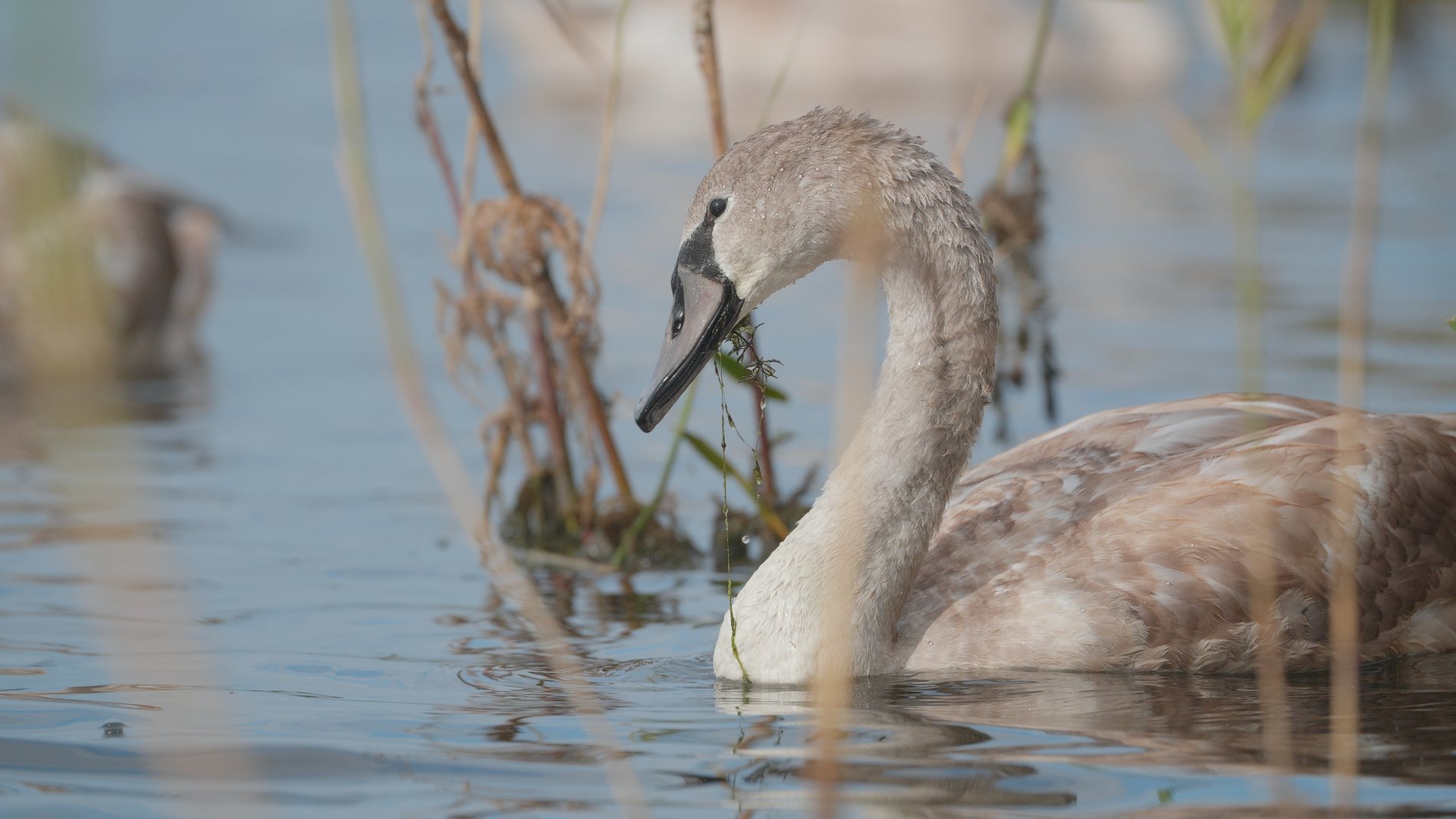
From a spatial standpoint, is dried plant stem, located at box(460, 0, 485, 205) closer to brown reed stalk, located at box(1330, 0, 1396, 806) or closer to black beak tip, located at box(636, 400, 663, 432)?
black beak tip, located at box(636, 400, 663, 432)

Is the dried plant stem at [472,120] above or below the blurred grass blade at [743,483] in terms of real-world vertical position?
above

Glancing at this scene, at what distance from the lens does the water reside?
3.98 meters

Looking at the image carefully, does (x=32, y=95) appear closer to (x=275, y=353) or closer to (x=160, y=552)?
(x=160, y=552)

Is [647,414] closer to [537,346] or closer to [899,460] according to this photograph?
[899,460]

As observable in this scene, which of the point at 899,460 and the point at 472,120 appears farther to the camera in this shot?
the point at 472,120

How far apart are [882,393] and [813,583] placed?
1.77ft

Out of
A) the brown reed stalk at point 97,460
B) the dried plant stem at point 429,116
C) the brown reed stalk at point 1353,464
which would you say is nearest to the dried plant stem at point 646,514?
the dried plant stem at point 429,116

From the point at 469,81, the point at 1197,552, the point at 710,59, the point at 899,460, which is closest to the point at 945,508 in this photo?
the point at 899,460

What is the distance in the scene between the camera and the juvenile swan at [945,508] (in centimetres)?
478

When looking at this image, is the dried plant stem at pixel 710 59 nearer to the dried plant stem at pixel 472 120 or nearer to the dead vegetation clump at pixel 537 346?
the dead vegetation clump at pixel 537 346

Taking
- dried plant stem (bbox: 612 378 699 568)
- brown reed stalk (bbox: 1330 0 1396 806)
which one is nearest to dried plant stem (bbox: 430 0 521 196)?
dried plant stem (bbox: 612 378 699 568)

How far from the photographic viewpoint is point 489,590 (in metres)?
6.03

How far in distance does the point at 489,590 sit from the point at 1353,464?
255 cm

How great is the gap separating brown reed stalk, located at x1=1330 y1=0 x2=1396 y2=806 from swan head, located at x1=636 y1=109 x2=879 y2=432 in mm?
1230
